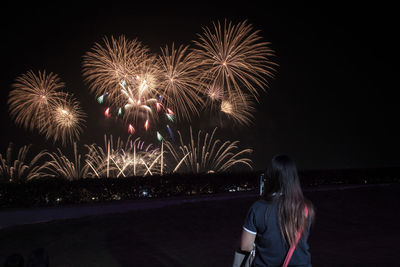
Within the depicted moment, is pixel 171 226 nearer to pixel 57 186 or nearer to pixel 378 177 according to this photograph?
pixel 57 186

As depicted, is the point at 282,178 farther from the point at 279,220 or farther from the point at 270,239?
the point at 270,239

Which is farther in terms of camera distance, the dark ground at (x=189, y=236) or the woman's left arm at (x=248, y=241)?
the dark ground at (x=189, y=236)

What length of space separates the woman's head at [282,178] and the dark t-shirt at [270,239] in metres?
0.12

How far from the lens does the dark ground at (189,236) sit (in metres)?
8.09

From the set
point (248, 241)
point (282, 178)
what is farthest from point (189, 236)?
point (282, 178)

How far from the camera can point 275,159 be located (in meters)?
2.94

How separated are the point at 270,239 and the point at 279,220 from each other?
0.55ft

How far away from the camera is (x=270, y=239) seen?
2795 millimetres

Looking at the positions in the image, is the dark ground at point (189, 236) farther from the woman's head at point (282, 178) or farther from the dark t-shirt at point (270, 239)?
the woman's head at point (282, 178)

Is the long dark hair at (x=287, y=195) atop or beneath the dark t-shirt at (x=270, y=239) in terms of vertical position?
atop

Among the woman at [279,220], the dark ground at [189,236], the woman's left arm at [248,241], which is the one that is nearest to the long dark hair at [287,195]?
the woman at [279,220]

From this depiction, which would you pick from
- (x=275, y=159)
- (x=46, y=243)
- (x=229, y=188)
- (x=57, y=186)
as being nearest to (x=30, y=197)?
(x=57, y=186)

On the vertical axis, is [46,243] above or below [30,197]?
below

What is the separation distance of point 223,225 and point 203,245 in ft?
8.24
